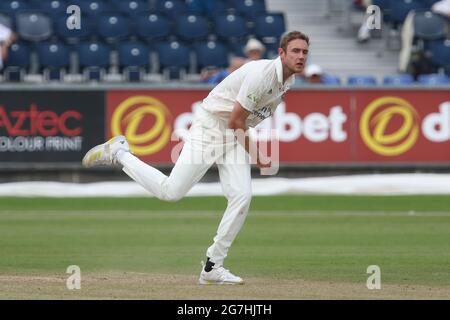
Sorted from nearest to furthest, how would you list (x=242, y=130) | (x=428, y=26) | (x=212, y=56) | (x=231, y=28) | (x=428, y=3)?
1. (x=242, y=130)
2. (x=212, y=56)
3. (x=231, y=28)
4. (x=428, y=26)
5. (x=428, y=3)

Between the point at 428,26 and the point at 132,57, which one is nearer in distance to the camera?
the point at 132,57

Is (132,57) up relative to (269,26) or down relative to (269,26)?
down

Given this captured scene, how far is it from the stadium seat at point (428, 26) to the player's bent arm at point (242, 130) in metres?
14.3

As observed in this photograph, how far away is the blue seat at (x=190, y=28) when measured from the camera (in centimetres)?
2328

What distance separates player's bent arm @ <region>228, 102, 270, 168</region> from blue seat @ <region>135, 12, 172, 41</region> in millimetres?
13559

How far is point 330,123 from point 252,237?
258 inches

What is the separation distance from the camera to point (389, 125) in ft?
67.8

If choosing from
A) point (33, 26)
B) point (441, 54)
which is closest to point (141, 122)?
point (33, 26)

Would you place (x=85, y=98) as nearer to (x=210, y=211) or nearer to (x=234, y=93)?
(x=210, y=211)

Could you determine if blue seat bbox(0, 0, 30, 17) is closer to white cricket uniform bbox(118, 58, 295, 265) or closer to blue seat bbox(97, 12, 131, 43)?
blue seat bbox(97, 12, 131, 43)

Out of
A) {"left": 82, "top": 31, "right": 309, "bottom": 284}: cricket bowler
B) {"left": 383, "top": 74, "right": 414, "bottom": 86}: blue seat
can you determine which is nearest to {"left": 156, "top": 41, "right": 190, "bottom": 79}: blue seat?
{"left": 383, "top": 74, "right": 414, "bottom": 86}: blue seat
